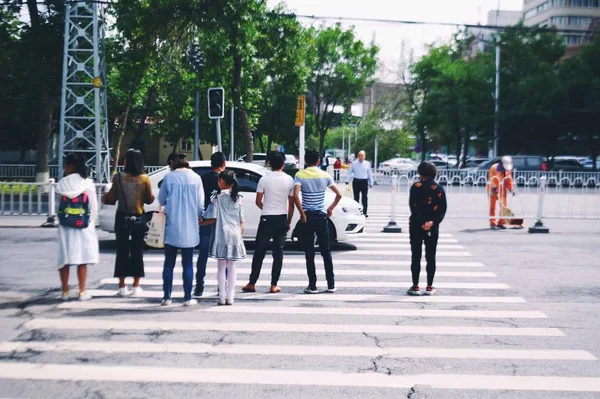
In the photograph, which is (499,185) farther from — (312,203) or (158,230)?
(158,230)

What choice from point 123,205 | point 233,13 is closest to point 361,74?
point 233,13

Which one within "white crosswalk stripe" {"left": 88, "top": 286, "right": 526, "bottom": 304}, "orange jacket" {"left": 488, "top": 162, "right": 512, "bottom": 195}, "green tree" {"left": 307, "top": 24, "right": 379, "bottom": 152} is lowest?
"white crosswalk stripe" {"left": 88, "top": 286, "right": 526, "bottom": 304}

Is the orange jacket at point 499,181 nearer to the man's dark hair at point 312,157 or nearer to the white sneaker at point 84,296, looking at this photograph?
the man's dark hair at point 312,157

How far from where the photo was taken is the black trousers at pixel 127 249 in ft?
30.2

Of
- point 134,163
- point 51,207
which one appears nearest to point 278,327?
point 134,163

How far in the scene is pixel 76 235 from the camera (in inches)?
356

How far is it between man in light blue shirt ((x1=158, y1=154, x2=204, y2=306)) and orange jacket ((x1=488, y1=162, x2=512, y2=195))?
10701 mm

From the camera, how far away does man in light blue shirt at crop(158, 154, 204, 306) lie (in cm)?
881

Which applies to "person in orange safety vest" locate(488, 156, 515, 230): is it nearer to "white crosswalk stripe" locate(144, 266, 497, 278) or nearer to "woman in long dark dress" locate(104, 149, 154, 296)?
"white crosswalk stripe" locate(144, 266, 497, 278)

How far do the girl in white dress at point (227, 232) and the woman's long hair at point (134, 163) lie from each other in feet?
3.29

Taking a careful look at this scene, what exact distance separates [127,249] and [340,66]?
4446cm

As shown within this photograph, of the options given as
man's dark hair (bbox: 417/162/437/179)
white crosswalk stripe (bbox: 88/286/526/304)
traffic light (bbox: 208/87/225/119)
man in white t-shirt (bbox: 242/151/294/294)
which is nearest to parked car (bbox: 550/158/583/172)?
traffic light (bbox: 208/87/225/119)

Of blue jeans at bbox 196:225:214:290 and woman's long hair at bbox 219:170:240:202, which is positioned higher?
woman's long hair at bbox 219:170:240:202

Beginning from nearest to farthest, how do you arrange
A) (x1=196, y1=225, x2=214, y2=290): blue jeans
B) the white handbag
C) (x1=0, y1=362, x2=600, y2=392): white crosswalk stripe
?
(x1=0, y1=362, x2=600, y2=392): white crosswalk stripe
the white handbag
(x1=196, y1=225, x2=214, y2=290): blue jeans
